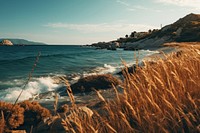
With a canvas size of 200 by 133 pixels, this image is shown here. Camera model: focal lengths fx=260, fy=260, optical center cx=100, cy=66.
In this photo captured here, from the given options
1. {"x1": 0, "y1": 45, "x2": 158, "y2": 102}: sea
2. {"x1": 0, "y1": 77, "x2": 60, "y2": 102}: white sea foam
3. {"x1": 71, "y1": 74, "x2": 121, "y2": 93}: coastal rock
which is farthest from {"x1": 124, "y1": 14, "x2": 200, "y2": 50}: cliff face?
{"x1": 71, "y1": 74, "x2": 121, "y2": 93}: coastal rock

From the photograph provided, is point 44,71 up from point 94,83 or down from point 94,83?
down

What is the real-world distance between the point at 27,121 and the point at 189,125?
22.5ft

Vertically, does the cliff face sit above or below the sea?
above

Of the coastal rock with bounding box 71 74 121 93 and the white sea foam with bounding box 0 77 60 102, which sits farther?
the white sea foam with bounding box 0 77 60 102

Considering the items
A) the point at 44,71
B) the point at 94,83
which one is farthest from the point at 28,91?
the point at 44,71

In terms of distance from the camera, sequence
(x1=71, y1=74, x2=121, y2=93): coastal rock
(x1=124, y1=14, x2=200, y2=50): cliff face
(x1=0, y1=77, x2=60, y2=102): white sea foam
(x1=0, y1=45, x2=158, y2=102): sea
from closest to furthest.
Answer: (x1=71, y1=74, x2=121, y2=93): coastal rock → (x1=0, y1=77, x2=60, y2=102): white sea foam → (x1=0, y1=45, x2=158, y2=102): sea → (x1=124, y1=14, x2=200, y2=50): cliff face

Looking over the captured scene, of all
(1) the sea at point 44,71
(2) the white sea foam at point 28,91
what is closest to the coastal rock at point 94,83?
(1) the sea at point 44,71

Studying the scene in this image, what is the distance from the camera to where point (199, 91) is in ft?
13.0

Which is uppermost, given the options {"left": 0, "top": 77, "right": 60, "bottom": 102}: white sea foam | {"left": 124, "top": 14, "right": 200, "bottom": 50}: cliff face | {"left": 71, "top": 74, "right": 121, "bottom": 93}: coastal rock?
{"left": 124, "top": 14, "right": 200, "bottom": 50}: cliff face

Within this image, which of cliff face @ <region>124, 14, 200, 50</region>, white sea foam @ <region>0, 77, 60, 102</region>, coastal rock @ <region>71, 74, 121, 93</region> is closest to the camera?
coastal rock @ <region>71, 74, 121, 93</region>

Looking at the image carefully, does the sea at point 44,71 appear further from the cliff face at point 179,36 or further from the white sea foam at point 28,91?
the cliff face at point 179,36

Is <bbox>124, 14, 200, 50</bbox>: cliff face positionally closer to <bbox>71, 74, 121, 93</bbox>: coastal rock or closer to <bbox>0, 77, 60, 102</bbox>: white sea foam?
<bbox>0, 77, 60, 102</bbox>: white sea foam

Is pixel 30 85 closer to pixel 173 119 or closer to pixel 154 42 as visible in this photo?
pixel 173 119

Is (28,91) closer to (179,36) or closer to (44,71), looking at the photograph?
(44,71)
